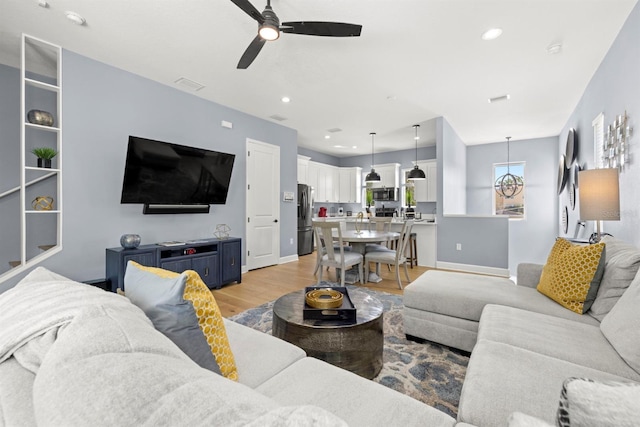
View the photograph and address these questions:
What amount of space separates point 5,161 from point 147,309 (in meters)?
3.77

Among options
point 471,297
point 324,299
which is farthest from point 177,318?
point 471,297

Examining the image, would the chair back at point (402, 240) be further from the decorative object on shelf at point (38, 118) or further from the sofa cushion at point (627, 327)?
the decorative object on shelf at point (38, 118)

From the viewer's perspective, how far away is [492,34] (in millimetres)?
2721

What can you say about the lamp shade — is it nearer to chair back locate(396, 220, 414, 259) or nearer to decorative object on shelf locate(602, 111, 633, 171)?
decorative object on shelf locate(602, 111, 633, 171)

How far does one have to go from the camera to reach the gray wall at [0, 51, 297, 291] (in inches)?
121

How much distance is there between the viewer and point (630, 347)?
1220 millimetres

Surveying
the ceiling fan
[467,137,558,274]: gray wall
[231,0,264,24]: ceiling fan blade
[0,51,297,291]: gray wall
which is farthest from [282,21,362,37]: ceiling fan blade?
[467,137,558,274]: gray wall

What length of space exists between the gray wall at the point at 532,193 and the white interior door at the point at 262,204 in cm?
535

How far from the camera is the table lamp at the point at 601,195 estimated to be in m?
2.15

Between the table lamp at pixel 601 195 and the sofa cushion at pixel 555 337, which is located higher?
the table lamp at pixel 601 195

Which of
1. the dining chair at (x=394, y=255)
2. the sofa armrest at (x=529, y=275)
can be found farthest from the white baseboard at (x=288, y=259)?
the sofa armrest at (x=529, y=275)

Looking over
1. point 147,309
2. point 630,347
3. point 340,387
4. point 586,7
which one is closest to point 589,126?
point 586,7

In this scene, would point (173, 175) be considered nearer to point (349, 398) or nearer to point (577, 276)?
point (349, 398)

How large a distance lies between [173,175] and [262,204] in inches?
71.6
